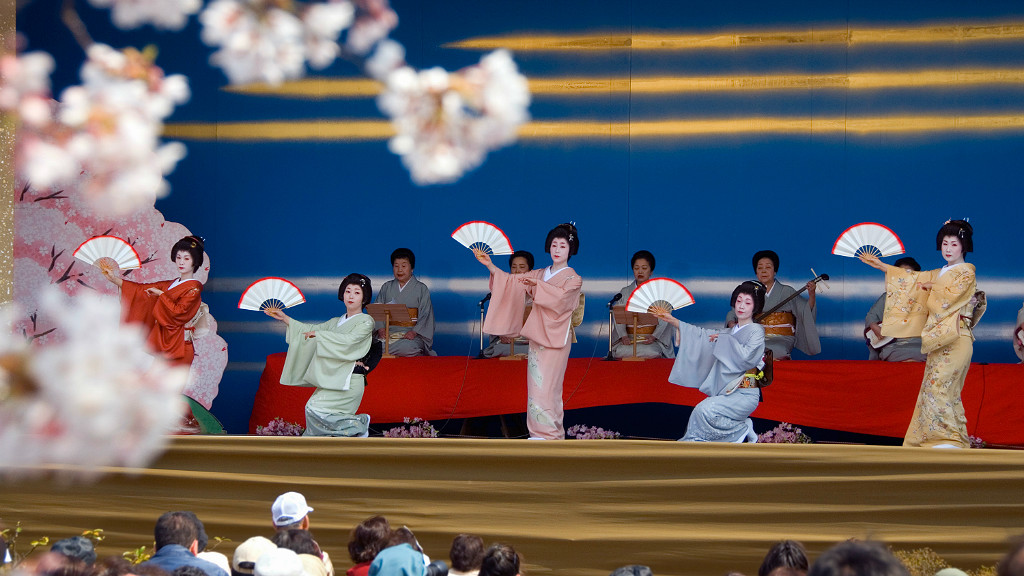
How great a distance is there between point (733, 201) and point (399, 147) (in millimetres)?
9481

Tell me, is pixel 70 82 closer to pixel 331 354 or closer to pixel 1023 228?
pixel 331 354

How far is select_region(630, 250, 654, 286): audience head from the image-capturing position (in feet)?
32.2

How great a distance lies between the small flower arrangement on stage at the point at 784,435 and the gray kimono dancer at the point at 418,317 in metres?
3.34

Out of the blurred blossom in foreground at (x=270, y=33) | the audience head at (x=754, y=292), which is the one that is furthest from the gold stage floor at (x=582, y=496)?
the blurred blossom in foreground at (x=270, y=33)

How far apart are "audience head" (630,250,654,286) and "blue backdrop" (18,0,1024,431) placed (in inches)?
37.2

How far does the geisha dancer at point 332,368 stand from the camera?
760cm

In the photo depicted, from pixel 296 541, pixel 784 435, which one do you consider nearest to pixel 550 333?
pixel 784 435

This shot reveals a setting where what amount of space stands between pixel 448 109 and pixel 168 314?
6.61 meters

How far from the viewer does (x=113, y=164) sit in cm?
136

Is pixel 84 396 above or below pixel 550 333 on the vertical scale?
above

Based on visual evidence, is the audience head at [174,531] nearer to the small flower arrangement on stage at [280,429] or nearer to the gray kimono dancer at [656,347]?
the small flower arrangement on stage at [280,429]

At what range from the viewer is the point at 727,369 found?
726 centimetres

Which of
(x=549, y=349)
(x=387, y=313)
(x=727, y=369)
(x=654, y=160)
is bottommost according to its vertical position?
(x=727, y=369)

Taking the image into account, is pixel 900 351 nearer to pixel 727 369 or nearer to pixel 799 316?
pixel 799 316
